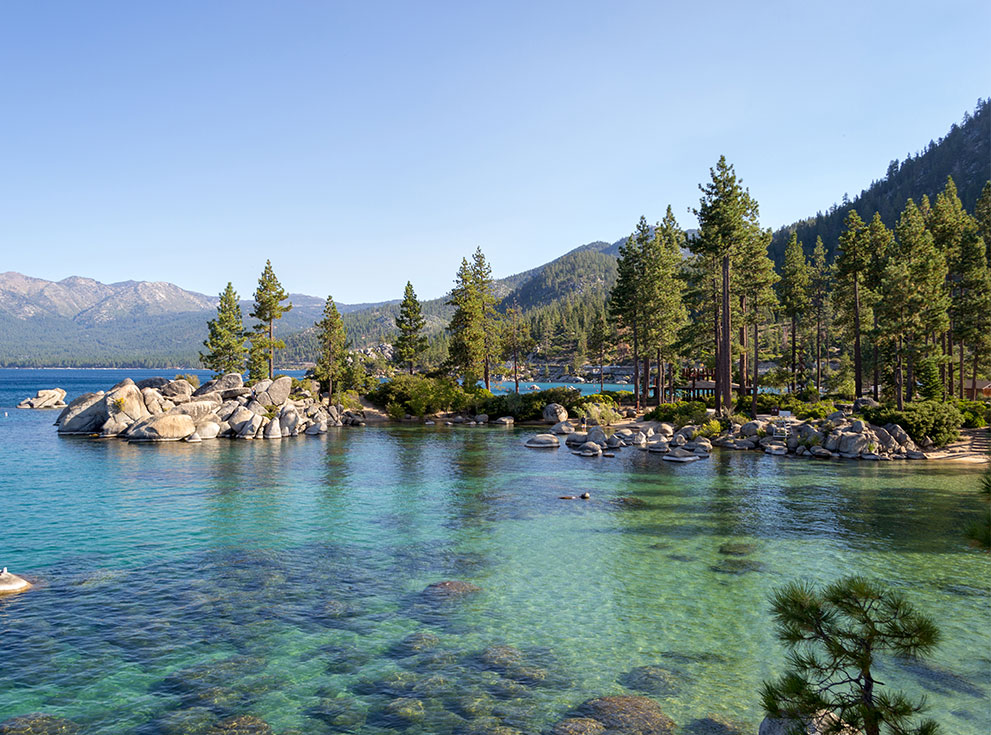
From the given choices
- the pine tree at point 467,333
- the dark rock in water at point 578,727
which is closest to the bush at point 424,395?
the pine tree at point 467,333

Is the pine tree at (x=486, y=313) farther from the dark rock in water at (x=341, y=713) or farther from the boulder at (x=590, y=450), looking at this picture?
the dark rock in water at (x=341, y=713)

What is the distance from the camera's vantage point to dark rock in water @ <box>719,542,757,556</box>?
58.6 feet

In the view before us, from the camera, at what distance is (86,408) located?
5428 cm

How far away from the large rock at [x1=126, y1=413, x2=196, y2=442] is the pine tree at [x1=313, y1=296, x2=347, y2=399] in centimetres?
2219

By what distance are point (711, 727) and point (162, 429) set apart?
50.8m

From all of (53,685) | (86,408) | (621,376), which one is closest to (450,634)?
(53,685)

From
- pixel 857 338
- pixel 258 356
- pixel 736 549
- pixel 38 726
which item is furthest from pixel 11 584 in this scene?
pixel 857 338

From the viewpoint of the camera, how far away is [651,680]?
33.9 ft

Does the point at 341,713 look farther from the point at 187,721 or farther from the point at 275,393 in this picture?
the point at 275,393

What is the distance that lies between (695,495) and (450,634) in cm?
1822

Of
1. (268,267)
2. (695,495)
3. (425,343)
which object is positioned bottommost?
(695,495)

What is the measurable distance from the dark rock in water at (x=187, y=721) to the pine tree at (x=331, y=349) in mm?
61987

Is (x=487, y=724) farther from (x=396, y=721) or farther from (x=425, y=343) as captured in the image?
(x=425, y=343)

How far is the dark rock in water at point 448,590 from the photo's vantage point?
1438 cm
